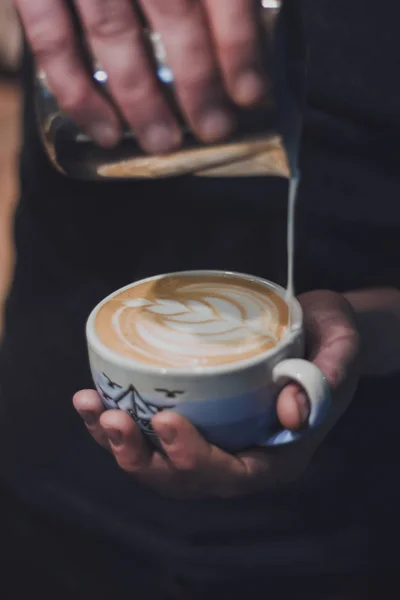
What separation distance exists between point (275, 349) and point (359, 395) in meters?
0.32

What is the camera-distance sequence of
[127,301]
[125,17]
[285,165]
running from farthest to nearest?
[127,301]
[285,165]
[125,17]

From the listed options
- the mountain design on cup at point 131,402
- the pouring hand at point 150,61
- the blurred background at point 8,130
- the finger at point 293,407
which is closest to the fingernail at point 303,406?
the finger at point 293,407

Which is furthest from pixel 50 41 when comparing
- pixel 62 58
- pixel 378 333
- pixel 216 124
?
pixel 378 333

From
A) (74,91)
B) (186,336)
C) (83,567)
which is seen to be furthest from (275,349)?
(83,567)

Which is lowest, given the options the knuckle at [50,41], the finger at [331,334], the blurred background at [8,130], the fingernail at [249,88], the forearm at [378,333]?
the blurred background at [8,130]

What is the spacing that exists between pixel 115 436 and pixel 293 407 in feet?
Answer: 0.44

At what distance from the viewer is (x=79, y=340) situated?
91 cm

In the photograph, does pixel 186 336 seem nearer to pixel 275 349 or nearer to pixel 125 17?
pixel 275 349

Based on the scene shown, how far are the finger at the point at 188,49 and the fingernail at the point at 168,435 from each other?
0.23m

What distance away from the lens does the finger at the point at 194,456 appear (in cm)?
51

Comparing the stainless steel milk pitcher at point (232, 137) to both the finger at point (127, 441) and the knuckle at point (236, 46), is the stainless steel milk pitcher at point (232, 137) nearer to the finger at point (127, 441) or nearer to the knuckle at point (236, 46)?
the knuckle at point (236, 46)

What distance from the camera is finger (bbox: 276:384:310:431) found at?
20.6 inches

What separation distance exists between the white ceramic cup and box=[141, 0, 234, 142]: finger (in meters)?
0.19

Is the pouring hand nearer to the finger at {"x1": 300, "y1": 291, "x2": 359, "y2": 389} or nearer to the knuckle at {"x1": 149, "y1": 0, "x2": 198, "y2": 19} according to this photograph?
the knuckle at {"x1": 149, "y1": 0, "x2": 198, "y2": 19}
